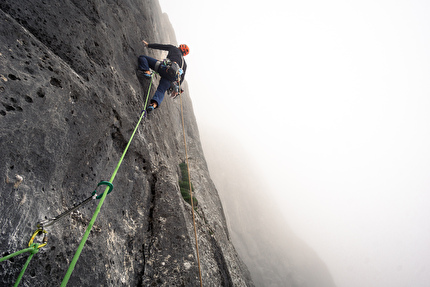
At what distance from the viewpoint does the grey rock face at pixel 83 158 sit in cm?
286

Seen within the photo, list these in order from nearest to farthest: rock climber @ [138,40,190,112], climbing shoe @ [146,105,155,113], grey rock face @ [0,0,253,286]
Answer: grey rock face @ [0,0,253,286] → climbing shoe @ [146,105,155,113] → rock climber @ [138,40,190,112]

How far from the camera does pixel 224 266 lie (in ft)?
23.9

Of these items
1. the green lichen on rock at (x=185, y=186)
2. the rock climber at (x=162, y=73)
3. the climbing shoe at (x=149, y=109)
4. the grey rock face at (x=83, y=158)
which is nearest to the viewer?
the grey rock face at (x=83, y=158)

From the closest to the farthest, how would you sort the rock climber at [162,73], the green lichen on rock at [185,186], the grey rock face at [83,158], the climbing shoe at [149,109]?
the grey rock face at [83,158] < the climbing shoe at [149,109] < the rock climber at [162,73] < the green lichen on rock at [185,186]

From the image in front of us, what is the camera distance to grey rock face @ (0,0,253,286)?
286 centimetres

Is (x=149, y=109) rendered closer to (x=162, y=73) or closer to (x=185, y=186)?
(x=162, y=73)

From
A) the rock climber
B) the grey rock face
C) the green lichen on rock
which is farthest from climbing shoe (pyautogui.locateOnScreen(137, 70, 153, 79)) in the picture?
the green lichen on rock

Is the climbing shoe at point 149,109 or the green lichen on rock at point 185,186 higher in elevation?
the climbing shoe at point 149,109

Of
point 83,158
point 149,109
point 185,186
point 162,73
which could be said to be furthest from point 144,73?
point 185,186

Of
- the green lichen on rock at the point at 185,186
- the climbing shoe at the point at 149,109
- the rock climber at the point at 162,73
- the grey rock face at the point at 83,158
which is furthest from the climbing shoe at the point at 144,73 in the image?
Result: the green lichen on rock at the point at 185,186

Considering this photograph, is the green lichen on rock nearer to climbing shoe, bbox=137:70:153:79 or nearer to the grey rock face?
the grey rock face

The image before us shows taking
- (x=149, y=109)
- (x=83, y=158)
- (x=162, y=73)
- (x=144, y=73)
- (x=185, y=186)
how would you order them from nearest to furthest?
(x=83, y=158)
(x=149, y=109)
(x=144, y=73)
(x=162, y=73)
(x=185, y=186)

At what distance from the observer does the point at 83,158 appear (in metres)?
4.05

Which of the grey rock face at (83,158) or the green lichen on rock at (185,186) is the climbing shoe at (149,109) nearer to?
the grey rock face at (83,158)
